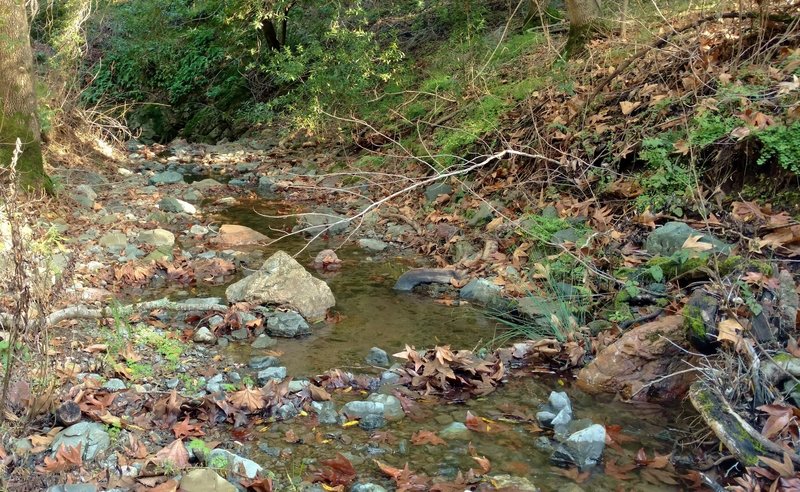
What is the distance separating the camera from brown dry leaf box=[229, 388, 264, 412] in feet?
12.2

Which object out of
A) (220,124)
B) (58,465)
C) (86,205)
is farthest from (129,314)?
(220,124)

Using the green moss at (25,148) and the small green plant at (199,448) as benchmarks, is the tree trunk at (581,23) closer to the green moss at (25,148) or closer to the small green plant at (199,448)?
the green moss at (25,148)

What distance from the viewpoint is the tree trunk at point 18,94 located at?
24.1 ft

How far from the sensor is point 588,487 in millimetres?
3172

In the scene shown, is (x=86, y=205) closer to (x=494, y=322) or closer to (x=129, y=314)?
(x=129, y=314)

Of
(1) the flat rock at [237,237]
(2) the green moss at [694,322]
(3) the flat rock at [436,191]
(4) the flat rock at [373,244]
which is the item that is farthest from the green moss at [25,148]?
(2) the green moss at [694,322]

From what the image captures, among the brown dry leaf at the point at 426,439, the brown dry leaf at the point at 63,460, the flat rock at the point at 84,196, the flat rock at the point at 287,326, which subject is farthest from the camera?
the flat rock at the point at 84,196

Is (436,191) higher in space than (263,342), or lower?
lower

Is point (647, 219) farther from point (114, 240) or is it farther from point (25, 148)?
point (25, 148)

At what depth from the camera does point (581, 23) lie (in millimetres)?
8359

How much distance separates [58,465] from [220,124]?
13073mm

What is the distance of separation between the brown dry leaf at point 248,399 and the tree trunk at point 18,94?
15.7 ft

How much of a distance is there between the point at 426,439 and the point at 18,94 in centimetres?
638

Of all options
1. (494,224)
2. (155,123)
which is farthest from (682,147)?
(155,123)
